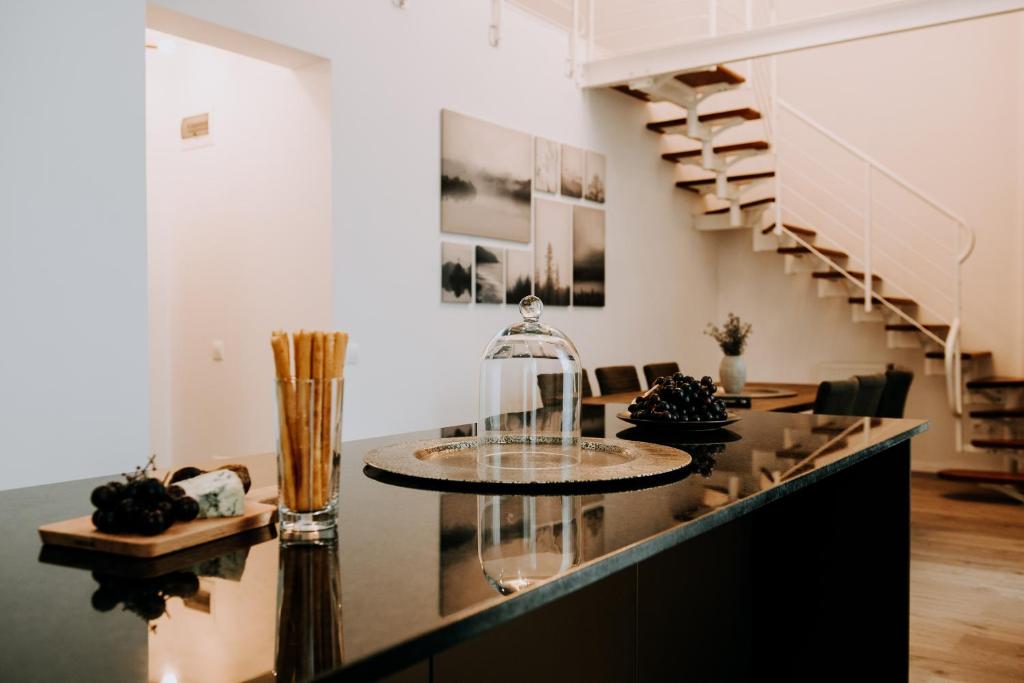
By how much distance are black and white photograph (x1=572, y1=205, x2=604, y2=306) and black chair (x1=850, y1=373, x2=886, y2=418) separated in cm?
229

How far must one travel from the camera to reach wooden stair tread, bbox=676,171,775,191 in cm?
702

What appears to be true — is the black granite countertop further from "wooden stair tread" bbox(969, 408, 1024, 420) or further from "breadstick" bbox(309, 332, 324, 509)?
"wooden stair tread" bbox(969, 408, 1024, 420)

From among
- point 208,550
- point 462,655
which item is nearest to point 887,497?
point 462,655

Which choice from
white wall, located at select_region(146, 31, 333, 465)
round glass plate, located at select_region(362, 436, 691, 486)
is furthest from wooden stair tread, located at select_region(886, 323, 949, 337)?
round glass plate, located at select_region(362, 436, 691, 486)

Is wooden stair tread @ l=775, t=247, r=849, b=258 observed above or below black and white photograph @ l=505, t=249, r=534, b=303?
above

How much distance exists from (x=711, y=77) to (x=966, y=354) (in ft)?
9.17

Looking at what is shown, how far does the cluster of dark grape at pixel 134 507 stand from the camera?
930 millimetres

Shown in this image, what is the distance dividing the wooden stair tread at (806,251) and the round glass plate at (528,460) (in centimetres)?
569

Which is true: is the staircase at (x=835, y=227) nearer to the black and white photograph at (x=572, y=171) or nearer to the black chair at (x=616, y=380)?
the black and white photograph at (x=572, y=171)

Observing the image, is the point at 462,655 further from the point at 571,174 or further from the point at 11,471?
the point at 571,174

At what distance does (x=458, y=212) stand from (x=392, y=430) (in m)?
1.38

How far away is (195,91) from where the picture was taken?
5.16 metres

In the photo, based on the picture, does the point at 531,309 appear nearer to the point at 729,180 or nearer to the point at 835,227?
the point at 729,180

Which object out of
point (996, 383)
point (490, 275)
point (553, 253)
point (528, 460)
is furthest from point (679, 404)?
point (996, 383)
